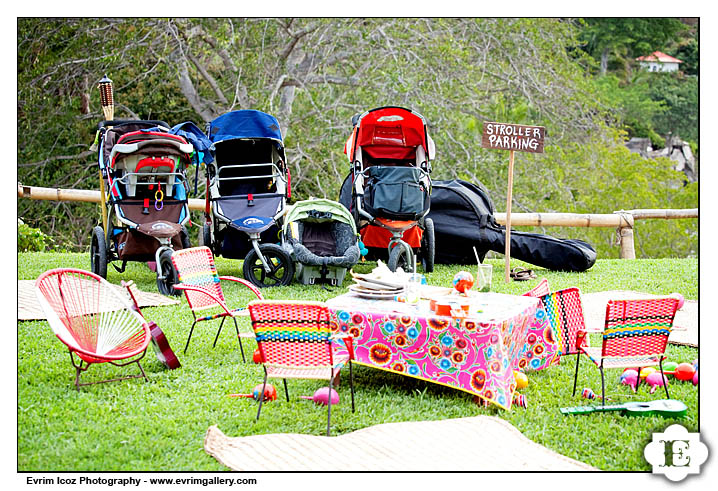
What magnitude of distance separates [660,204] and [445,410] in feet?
49.4

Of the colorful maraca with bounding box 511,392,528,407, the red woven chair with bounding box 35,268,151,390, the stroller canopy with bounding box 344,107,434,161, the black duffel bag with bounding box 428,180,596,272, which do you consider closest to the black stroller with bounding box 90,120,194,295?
the stroller canopy with bounding box 344,107,434,161

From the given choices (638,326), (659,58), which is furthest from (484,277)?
(659,58)

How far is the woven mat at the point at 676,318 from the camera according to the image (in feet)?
20.9

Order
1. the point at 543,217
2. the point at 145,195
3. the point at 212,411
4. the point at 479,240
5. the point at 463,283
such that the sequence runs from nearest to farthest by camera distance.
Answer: the point at 212,411 → the point at 463,283 → the point at 145,195 → the point at 479,240 → the point at 543,217

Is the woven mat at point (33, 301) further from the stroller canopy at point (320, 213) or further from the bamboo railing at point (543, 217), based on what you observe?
the bamboo railing at point (543, 217)

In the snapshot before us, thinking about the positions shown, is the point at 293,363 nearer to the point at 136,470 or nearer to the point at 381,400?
the point at 381,400

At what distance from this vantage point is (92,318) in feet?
18.2

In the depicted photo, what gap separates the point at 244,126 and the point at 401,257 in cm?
A: 228

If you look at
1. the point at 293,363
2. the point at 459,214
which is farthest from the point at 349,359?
the point at 459,214

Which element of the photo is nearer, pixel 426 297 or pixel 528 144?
pixel 426 297

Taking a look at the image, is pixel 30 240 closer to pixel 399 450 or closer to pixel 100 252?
pixel 100 252

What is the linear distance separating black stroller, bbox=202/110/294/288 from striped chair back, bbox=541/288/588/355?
3.59 m

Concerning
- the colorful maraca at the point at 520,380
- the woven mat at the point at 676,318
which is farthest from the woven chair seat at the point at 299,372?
the woven mat at the point at 676,318
